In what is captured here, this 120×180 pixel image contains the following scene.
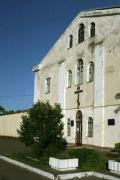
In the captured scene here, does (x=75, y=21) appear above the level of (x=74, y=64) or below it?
above

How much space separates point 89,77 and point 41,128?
27.3ft

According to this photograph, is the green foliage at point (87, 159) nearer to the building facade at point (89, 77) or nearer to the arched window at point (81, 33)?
the building facade at point (89, 77)

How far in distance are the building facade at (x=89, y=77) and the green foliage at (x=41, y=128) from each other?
15.8 feet

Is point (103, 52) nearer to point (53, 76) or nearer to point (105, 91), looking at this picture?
point (105, 91)

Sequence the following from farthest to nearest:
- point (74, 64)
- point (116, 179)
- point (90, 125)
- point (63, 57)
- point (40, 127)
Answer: point (63, 57) → point (74, 64) → point (90, 125) → point (40, 127) → point (116, 179)

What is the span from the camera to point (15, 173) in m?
12.8

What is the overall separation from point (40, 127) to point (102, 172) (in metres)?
5.42

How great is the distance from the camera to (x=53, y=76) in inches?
1143

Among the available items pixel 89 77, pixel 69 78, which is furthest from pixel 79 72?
pixel 69 78

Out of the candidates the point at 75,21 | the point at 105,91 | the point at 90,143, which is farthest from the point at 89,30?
the point at 90,143

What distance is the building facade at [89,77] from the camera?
69.8 feet

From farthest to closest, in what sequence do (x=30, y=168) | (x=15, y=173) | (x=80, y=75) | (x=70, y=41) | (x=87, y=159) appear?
(x=70, y=41) < (x=80, y=75) < (x=30, y=168) < (x=87, y=159) < (x=15, y=173)

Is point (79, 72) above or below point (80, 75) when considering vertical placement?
above

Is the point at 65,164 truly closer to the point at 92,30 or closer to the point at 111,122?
the point at 111,122
